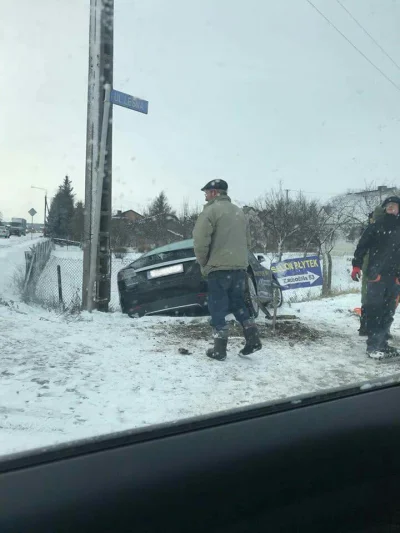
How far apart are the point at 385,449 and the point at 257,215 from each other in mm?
830

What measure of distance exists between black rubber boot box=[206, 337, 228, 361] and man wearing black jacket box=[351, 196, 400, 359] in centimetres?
55

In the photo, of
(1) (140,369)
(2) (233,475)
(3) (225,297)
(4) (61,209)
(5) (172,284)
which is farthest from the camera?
(3) (225,297)

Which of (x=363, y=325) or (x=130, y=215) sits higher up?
→ (x=130, y=215)

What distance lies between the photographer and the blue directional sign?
4.65ft

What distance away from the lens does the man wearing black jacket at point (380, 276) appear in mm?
1744

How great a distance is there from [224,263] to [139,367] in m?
0.85

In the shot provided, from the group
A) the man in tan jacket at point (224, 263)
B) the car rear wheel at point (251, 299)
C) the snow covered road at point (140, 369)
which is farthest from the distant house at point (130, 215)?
the car rear wheel at point (251, 299)

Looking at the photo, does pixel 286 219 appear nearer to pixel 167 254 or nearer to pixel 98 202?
pixel 167 254

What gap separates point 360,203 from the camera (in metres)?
1.59

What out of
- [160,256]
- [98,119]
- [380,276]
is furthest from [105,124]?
[380,276]

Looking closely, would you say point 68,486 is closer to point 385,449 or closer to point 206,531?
point 206,531

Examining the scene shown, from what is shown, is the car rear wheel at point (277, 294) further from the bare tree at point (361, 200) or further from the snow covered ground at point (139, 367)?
the bare tree at point (361, 200)

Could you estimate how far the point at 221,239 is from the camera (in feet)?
7.63

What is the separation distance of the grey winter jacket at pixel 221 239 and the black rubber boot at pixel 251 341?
324 millimetres
